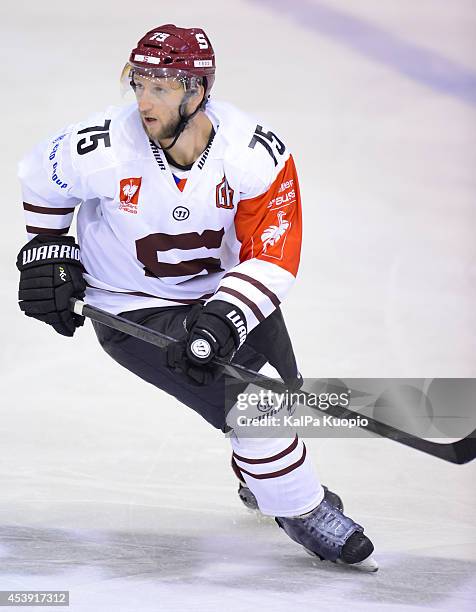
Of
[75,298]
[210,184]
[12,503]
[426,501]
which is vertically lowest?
[12,503]

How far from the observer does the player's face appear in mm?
2818

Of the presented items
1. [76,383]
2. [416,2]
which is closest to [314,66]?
[416,2]

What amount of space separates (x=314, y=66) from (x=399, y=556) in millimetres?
3061

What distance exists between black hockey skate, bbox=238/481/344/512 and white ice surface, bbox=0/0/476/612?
0.14 feet

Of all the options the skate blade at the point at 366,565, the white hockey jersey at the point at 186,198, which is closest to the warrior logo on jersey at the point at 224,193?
the white hockey jersey at the point at 186,198

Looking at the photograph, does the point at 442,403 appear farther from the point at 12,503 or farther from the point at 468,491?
the point at 12,503

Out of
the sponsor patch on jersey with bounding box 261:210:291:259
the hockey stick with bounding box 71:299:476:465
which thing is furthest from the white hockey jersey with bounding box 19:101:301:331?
the hockey stick with bounding box 71:299:476:465

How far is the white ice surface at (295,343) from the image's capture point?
2.84m

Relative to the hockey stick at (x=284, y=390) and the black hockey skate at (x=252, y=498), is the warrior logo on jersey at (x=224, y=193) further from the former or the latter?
the black hockey skate at (x=252, y=498)

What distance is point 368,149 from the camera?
17.0 ft

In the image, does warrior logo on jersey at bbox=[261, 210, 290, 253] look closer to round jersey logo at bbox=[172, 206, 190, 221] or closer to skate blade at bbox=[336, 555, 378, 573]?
round jersey logo at bbox=[172, 206, 190, 221]

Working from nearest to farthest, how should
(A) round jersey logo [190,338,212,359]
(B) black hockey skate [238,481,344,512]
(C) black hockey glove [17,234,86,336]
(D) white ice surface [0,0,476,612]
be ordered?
(A) round jersey logo [190,338,212,359], (D) white ice surface [0,0,476,612], (C) black hockey glove [17,234,86,336], (B) black hockey skate [238,481,344,512]

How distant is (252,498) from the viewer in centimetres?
328
